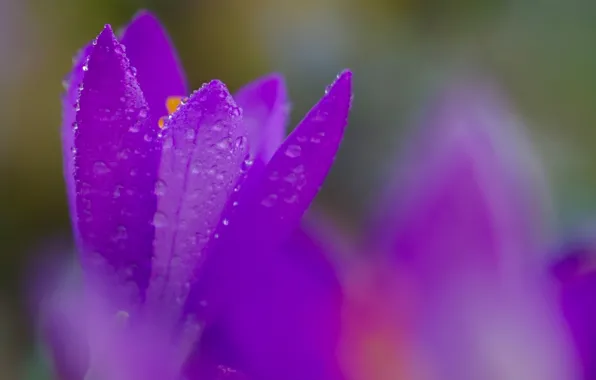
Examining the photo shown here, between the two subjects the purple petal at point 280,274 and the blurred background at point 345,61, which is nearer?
the purple petal at point 280,274

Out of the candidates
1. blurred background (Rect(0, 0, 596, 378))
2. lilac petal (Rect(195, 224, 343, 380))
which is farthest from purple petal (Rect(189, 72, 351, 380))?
blurred background (Rect(0, 0, 596, 378))

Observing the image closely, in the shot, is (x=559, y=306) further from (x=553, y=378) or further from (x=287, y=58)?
(x=287, y=58)

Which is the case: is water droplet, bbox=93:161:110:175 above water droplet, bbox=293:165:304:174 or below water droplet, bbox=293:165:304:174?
below

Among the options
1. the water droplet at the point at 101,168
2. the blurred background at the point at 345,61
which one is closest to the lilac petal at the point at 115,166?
the water droplet at the point at 101,168

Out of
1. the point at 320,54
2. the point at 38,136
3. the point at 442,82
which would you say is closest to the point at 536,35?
the point at 442,82

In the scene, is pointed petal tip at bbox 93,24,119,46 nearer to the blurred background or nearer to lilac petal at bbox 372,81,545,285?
lilac petal at bbox 372,81,545,285

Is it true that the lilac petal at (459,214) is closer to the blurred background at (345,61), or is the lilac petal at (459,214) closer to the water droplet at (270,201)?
the water droplet at (270,201)

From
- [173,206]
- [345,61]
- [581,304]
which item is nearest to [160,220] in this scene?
[173,206]
